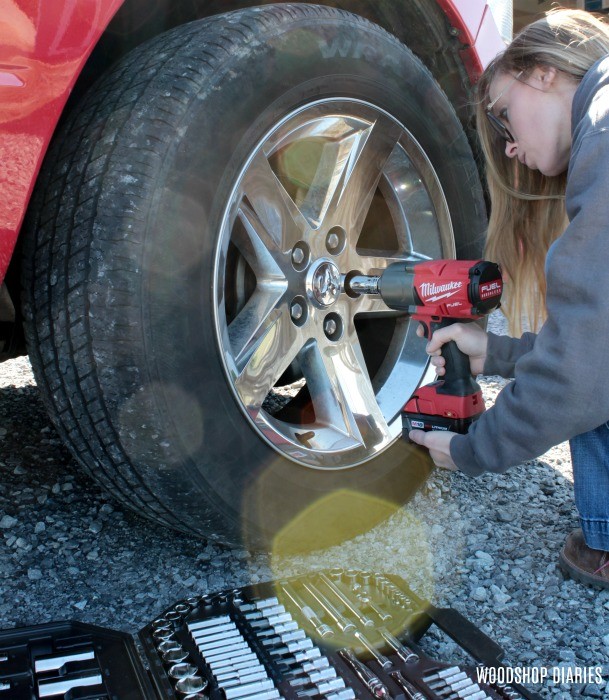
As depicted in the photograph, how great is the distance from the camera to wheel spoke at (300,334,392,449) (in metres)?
1.96

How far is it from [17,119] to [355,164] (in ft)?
2.80

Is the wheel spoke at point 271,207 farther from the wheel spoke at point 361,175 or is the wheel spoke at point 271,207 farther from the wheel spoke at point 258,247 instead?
the wheel spoke at point 361,175

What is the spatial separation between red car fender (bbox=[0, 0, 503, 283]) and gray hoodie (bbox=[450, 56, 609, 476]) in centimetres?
90

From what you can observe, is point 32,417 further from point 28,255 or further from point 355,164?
point 355,164

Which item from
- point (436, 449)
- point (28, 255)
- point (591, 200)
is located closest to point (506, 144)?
point (591, 200)

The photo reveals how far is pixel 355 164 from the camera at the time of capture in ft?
6.29

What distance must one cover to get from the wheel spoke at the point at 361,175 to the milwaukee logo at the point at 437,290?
25 centimetres

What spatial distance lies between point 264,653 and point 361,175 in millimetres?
1150

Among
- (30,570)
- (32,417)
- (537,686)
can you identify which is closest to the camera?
(537,686)

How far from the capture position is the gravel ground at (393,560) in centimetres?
161

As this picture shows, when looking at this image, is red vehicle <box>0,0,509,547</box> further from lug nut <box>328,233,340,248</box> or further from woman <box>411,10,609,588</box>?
woman <box>411,10,609,588</box>

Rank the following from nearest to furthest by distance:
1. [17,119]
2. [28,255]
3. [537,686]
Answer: [17,119]
[537,686]
[28,255]

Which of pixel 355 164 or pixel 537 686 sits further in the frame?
pixel 355 164

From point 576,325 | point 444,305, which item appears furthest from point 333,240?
point 576,325
